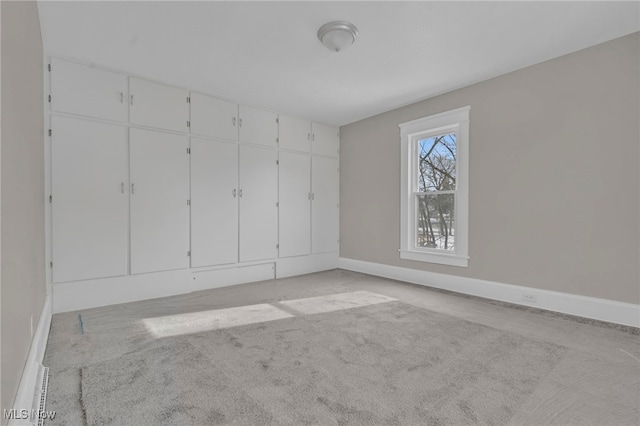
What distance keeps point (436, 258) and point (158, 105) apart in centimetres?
389

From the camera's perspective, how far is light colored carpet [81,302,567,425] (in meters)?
1.54

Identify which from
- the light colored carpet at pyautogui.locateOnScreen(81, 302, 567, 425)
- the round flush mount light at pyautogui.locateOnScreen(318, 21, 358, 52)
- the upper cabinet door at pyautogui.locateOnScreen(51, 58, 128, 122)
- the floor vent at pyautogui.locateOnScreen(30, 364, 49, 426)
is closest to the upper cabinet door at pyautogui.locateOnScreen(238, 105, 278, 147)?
the upper cabinet door at pyautogui.locateOnScreen(51, 58, 128, 122)

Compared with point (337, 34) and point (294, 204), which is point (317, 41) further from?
point (294, 204)

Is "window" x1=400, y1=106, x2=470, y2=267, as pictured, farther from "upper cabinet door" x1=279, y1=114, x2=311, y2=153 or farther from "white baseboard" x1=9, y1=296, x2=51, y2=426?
"white baseboard" x1=9, y1=296, x2=51, y2=426

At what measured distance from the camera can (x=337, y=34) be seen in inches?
102

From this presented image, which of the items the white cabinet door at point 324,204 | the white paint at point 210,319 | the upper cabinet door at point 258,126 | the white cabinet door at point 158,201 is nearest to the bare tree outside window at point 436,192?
the white cabinet door at point 324,204

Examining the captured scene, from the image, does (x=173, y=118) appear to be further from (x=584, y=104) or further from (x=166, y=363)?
(x=584, y=104)

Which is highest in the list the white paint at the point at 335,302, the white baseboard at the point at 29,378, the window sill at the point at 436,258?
the window sill at the point at 436,258

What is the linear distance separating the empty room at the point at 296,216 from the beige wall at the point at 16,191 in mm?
28

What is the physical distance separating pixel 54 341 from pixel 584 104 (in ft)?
16.2

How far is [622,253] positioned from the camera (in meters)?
2.70

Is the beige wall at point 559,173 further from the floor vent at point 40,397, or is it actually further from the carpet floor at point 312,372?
the floor vent at point 40,397

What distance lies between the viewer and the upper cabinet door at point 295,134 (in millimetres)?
4828

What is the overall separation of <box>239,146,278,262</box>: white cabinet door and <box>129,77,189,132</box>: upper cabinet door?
35.2 inches
